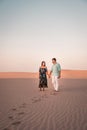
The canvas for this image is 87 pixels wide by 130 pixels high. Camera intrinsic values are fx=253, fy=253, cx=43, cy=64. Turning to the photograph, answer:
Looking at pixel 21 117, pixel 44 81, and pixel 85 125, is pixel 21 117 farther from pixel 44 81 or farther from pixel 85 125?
pixel 44 81

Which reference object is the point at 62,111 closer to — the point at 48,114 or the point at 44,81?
the point at 48,114

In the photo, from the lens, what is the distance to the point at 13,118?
7.60 metres

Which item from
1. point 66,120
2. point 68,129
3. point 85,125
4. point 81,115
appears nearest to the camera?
point 68,129

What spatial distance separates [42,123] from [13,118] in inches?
41.2

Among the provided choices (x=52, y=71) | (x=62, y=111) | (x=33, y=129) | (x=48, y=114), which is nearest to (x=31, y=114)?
(x=48, y=114)

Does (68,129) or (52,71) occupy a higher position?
(52,71)

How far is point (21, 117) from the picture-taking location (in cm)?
770

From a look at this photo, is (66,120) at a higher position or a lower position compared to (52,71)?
lower

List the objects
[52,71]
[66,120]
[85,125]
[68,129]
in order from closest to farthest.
→ [68,129], [85,125], [66,120], [52,71]

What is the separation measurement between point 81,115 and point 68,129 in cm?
171

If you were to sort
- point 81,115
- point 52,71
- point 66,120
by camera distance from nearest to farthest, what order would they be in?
point 66,120 < point 81,115 < point 52,71

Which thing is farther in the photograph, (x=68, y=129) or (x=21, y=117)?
(x=21, y=117)

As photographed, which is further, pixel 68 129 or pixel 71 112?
pixel 71 112

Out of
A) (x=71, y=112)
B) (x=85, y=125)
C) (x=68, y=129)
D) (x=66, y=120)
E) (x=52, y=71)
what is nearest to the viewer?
(x=68, y=129)
